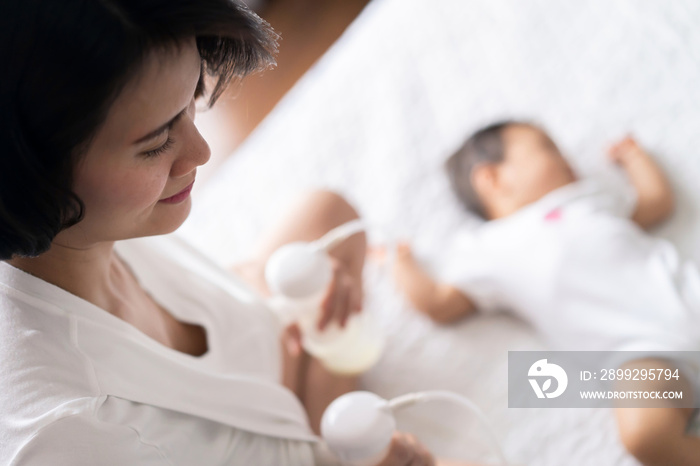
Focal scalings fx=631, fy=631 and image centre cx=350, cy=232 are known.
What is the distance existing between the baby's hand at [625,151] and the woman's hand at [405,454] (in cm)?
73

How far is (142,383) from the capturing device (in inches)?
26.1

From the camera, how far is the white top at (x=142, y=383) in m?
0.57

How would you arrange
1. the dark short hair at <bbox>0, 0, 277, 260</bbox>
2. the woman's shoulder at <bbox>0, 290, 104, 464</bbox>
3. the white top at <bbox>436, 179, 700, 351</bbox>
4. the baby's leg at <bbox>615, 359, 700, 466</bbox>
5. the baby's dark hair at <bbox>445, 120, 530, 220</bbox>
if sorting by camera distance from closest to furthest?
1. the dark short hair at <bbox>0, 0, 277, 260</bbox>
2. the woman's shoulder at <bbox>0, 290, 104, 464</bbox>
3. the baby's leg at <bbox>615, 359, 700, 466</bbox>
4. the white top at <bbox>436, 179, 700, 351</bbox>
5. the baby's dark hair at <bbox>445, 120, 530, 220</bbox>

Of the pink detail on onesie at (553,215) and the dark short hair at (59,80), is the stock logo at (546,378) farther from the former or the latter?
the dark short hair at (59,80)

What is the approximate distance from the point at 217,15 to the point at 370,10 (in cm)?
125

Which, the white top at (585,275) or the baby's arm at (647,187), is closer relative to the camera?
the white top at (585,275)

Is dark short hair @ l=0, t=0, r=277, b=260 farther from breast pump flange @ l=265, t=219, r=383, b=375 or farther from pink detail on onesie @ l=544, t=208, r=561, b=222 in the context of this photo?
pink detail on onesie @ l=544, t=208, r=561, b=222

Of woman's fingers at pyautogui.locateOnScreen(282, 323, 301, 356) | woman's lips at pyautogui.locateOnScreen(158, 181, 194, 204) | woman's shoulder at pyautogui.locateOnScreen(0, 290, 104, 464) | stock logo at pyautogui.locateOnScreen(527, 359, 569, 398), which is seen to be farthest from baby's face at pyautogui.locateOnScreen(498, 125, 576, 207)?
woman's shoulder at pyautogui.locateOnScreen(0, 290, 104, 464)

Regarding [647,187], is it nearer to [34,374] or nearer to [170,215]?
[170,215]

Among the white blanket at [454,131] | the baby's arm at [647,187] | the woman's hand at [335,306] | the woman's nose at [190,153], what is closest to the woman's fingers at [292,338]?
the woman's hand at [335,306]

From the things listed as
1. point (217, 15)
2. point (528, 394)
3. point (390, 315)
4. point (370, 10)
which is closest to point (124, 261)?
point (217, 15)

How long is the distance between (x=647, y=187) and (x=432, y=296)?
1.42 feet

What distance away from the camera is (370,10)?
1.71 metres

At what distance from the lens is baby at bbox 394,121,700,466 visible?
934 millimetres
